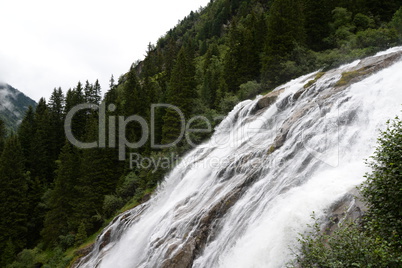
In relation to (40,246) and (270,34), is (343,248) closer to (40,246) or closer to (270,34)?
(270,34)

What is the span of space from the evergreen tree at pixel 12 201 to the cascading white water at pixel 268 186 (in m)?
19.3

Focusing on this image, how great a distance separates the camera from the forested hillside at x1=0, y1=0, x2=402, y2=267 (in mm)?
32250

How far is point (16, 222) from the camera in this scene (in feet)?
128

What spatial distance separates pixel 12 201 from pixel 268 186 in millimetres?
36657

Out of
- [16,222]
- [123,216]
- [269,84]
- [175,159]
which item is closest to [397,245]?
[123,216]

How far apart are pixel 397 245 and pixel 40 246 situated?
39.2 m

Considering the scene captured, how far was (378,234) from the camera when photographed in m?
8.30

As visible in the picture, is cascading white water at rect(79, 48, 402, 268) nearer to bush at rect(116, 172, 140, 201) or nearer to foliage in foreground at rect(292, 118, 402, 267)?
foliage in foreground at rect(292, 118, 402, 267)

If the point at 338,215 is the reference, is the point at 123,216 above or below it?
above

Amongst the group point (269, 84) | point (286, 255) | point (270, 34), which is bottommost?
point (286, 255)

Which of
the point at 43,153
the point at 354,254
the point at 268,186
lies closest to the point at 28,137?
the point at 43,153

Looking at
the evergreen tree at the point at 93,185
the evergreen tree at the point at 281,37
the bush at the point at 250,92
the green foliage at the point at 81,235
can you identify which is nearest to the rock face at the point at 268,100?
the evergreen tree at the point at 281,37

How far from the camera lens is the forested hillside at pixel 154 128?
3225 cm

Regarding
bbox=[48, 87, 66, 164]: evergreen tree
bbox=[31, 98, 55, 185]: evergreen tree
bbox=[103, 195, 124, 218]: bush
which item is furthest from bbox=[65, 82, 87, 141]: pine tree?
bbox=[103, 195, 124, 218]: bush
